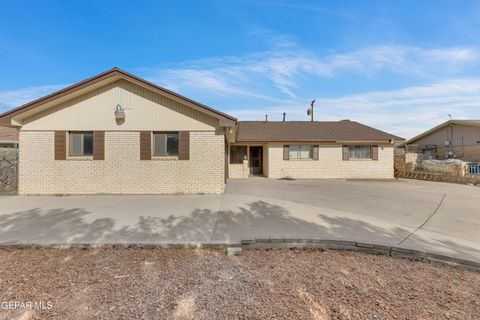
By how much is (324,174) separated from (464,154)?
12901 millimetres

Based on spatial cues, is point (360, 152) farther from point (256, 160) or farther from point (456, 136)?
point (456, 136)

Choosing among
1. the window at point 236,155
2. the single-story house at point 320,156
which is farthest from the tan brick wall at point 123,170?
the window at point 236,155

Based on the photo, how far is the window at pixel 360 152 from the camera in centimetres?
1505

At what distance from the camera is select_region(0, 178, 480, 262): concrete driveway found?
4445 millimetres

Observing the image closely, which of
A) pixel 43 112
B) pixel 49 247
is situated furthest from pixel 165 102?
pixel 49 247

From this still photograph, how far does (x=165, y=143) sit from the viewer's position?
9.11 meters

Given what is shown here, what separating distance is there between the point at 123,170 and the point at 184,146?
2.52 m

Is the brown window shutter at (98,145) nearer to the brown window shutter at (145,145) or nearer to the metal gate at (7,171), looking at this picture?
the brown window shutter at (145,145)

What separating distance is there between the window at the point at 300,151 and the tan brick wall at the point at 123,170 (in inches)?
281

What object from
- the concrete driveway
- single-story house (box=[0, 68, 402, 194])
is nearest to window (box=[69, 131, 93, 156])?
single-story house (box=[0, 68, 402, 194])

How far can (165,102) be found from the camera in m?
8.95

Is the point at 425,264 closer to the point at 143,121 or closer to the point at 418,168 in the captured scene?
the point at 143,121

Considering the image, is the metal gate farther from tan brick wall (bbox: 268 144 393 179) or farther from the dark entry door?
tan brick wall (bbox: 268 144 393 179)

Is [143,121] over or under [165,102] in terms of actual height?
under
